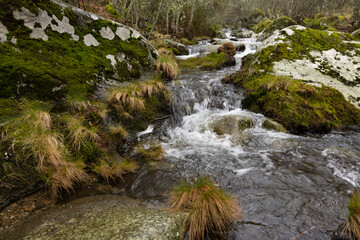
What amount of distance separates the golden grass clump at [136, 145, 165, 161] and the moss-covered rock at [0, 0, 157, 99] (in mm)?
2512

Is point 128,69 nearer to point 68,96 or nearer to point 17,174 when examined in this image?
point 68,96

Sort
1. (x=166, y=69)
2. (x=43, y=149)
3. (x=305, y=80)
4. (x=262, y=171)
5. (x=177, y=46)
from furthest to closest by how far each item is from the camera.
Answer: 1. (x=177, y=46)
2. (x=166, y=69)
3. (x=305, y=80)
4. (x=262, y=171)
5. (x=43, y=149)

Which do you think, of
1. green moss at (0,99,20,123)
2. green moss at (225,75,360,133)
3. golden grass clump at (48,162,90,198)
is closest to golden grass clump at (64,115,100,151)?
golden grass clump at (48,162,90,198)

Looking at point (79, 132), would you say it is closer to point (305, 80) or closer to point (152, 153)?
point (152, 153)

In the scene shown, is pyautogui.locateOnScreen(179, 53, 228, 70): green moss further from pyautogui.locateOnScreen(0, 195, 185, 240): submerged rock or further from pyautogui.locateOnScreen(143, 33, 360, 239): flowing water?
pyautogui.locateOnScreen(0, 195, 185, 240): submerged rock

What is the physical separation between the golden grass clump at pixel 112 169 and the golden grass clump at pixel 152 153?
0.67 metres

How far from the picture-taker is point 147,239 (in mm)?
2230

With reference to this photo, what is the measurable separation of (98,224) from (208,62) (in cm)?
1335

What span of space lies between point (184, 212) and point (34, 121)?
3549 millimetres

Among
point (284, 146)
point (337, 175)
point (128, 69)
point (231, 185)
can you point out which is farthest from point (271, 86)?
point (128, 69)

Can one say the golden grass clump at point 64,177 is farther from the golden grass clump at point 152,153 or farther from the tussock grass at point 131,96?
the tussock grass at point 131,96

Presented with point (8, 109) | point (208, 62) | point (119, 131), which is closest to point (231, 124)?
point (119, 131)

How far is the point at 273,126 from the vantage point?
21.8 feet

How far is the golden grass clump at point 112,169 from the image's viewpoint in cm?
394
